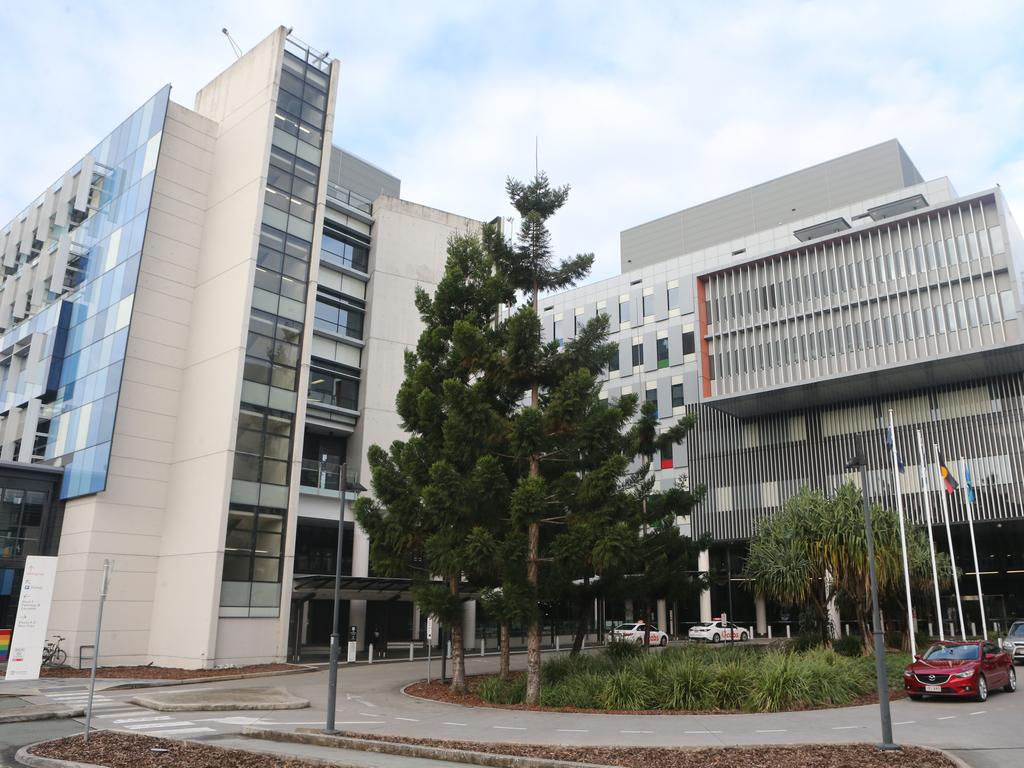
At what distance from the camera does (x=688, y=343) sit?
57812mm

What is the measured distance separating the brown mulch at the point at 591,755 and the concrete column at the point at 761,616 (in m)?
44.5

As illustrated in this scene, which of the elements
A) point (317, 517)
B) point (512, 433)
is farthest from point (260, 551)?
point (512, 433)

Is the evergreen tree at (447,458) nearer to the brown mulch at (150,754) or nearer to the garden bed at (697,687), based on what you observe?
the garden bed at (697,687)

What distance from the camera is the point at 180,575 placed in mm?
31047

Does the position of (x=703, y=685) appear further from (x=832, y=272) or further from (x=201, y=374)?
(x=832, y=272)

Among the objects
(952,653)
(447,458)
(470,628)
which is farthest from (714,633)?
(447,458)

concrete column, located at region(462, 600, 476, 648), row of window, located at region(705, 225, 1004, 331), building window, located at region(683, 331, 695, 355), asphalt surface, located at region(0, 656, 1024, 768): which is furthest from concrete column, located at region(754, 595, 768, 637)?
asphalt surface, located at region(0, 656, 1024, 768)

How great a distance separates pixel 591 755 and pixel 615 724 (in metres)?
4.37

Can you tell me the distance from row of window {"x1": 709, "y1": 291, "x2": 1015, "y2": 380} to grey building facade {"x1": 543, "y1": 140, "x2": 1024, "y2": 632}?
9 cm

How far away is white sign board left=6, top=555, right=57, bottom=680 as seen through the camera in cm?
1845

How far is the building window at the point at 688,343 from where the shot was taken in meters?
57.6

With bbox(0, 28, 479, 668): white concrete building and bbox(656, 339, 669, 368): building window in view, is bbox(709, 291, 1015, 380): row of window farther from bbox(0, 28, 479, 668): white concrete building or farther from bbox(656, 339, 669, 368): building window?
bbox(0, 28, 479, 668): white concrete building

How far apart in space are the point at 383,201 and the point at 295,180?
8571 millimetres

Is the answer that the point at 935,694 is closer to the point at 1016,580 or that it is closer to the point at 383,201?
the point at 383,201
